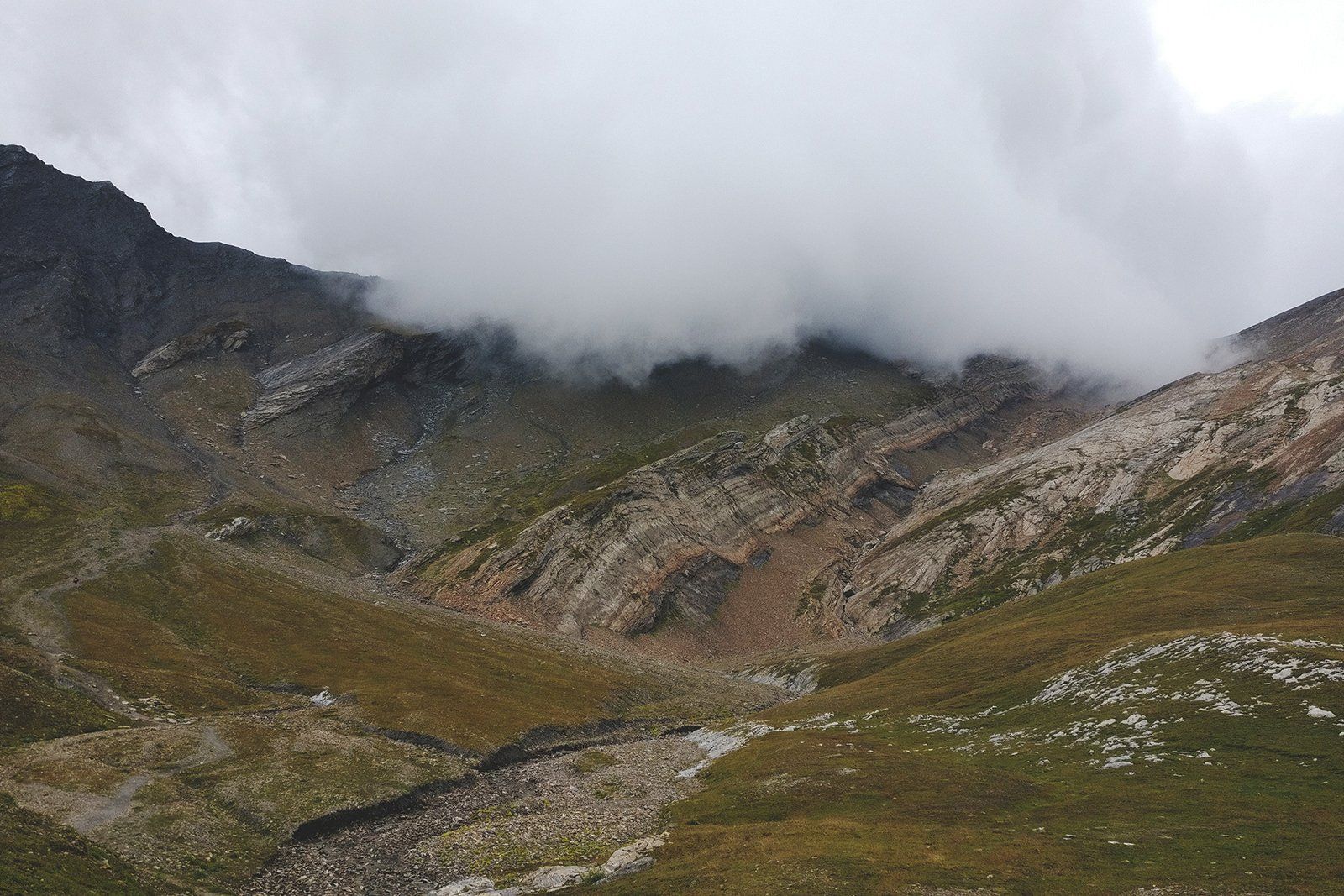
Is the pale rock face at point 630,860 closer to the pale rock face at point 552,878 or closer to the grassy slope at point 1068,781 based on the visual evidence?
the pale rock face at point 552,878

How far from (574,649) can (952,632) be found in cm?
7572

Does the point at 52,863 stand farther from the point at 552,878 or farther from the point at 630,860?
the point at 630,860

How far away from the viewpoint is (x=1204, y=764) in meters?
44.0

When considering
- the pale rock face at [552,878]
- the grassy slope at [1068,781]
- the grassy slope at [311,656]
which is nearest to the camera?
the grassy slope at [1068,781]

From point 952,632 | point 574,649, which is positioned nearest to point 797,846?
point 952,632

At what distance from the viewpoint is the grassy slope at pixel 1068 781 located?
109 ft

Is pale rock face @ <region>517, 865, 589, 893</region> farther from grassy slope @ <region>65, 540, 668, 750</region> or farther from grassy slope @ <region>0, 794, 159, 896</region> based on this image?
grassy slope @ <region>65, 540, 668, 750</region>

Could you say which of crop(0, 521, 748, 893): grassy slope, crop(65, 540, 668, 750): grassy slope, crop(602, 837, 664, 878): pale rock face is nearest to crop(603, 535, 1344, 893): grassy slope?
crop(602, 837, 664, 878): pale rock face

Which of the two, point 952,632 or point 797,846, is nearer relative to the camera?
point 797,846

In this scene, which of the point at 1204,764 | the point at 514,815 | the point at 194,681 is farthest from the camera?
the point at 194,681

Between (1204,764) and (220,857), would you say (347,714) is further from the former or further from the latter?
(1204,764)

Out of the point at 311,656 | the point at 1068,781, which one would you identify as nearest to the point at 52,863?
the point at 1068,781

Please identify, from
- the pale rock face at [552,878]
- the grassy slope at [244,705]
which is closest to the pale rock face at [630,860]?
the pale rock face at [552,878]

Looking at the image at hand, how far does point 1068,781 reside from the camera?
A: 47.5 meters
